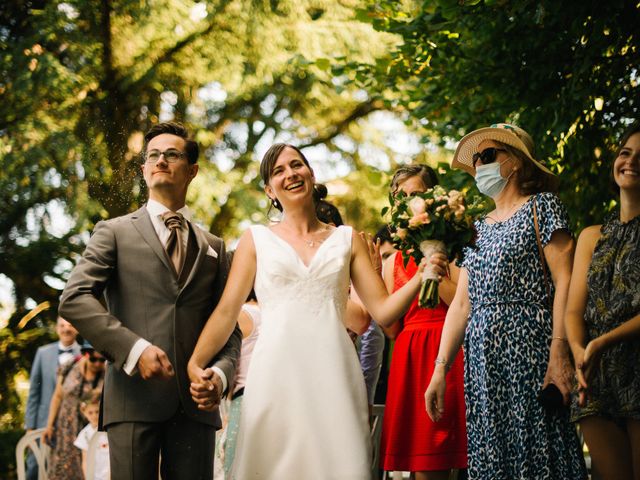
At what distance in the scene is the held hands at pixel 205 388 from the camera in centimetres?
411

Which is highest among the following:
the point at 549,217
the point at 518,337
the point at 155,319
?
the point at 549,217

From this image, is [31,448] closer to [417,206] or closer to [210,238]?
[210,238]

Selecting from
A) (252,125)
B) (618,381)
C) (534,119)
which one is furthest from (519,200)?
(252,125)

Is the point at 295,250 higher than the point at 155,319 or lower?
higher

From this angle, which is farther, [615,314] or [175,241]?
[175,241]

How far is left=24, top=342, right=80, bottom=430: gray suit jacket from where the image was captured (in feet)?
34.5

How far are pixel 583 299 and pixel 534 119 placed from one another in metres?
3.17

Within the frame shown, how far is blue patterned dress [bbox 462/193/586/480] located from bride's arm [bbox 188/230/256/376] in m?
1.24

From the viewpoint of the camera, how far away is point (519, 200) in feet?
15.5

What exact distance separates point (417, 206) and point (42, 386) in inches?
301

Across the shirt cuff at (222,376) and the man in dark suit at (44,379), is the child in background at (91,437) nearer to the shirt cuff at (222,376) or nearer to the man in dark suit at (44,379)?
the man in dark suit at (44,379)

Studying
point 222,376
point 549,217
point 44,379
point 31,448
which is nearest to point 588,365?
point 549,217

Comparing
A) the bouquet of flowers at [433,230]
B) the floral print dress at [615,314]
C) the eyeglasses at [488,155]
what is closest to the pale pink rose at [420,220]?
the bouquet of flowers at [433,230]

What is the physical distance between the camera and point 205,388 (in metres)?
4.11
